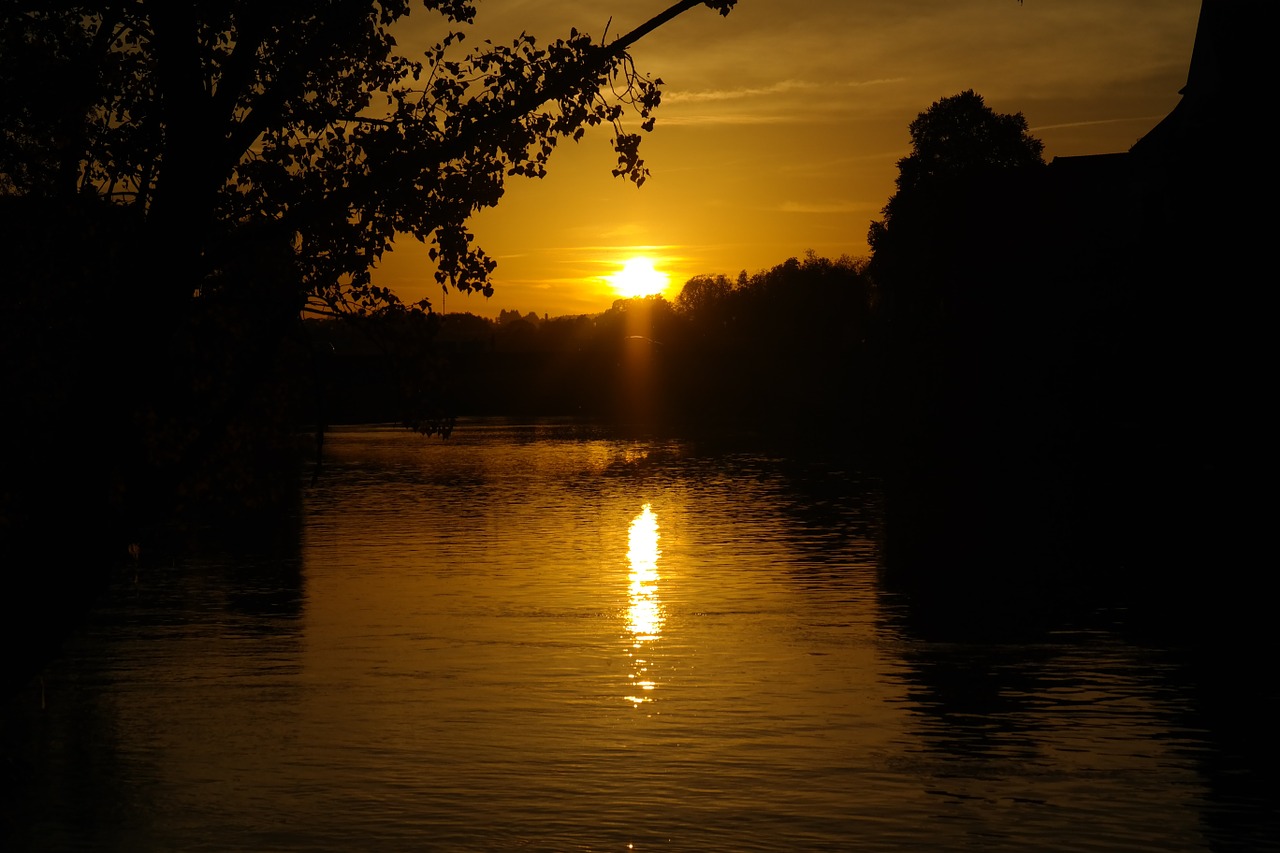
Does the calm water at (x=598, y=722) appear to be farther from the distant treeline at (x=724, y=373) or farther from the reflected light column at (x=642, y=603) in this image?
the distant treeline at (x=724, y=373)

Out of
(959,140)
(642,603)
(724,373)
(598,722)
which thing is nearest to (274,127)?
(598,722)

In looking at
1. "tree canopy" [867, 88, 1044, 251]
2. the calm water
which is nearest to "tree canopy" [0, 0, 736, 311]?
the calm water

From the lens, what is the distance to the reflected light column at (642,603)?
21.8 metres

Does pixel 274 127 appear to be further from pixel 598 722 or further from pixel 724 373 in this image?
pixel 724 373

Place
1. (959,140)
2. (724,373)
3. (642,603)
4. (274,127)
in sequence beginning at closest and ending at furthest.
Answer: (274,127) → (642,603) → (959,140) → (724,373)

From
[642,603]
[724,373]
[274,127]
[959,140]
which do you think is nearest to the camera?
[274,127]

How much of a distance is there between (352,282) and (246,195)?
4.80 feet

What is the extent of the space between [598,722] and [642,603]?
10.4 metres

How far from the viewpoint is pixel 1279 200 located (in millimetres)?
39406

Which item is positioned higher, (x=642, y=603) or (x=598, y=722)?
(x=598, y=722)

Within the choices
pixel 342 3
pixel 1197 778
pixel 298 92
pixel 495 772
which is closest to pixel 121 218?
pixel 298 92

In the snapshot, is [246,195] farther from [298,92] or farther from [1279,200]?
[1279,200]

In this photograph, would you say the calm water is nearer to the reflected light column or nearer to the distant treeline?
the reflected light column

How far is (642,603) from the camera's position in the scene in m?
29.5
